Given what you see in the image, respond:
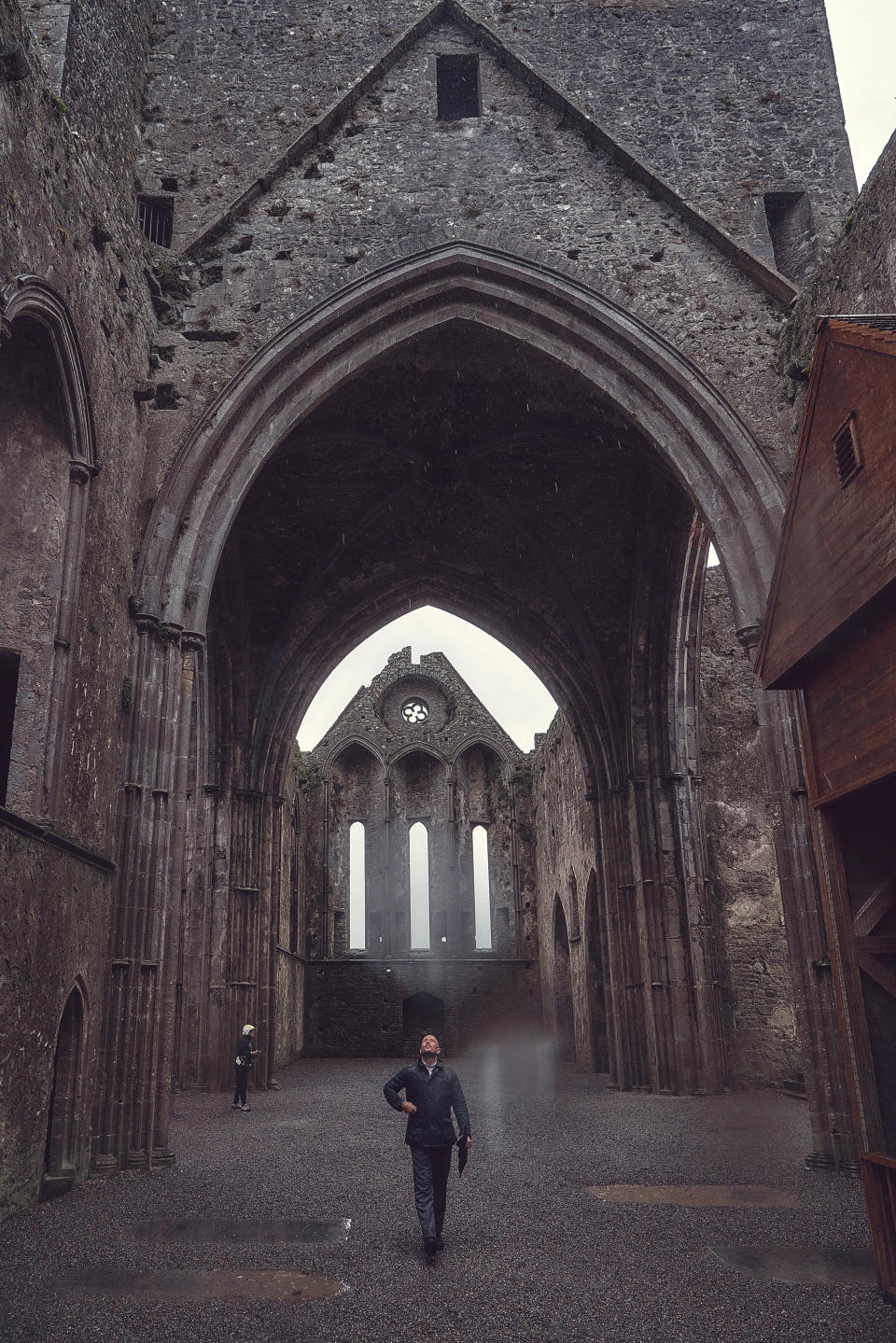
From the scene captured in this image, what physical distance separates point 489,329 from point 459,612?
5.97 meters

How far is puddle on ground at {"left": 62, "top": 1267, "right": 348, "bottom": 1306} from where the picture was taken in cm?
403

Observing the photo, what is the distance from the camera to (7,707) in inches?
273

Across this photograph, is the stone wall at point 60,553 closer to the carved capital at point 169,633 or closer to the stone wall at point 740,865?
the carved capital at point 169,633

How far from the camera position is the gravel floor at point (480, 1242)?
3.67 m

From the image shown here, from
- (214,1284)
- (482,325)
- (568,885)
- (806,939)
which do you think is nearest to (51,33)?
(482,325)

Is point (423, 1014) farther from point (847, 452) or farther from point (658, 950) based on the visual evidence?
point (847, 452)

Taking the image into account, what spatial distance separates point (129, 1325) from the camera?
3680mm

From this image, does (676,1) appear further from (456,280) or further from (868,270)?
(868,270)

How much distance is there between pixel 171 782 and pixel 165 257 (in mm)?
5054

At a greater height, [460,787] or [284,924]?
[460,787]

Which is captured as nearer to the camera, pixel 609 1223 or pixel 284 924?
pixel 609 1223

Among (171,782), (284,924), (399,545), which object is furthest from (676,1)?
(284,924)

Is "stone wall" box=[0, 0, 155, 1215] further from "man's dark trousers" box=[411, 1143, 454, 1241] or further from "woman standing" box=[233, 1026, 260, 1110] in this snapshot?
"woman standing" box=[233, 1026, 260, 1110]

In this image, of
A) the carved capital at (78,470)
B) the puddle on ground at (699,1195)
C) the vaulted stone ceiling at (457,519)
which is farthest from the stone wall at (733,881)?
the carved capital at (78,470)
